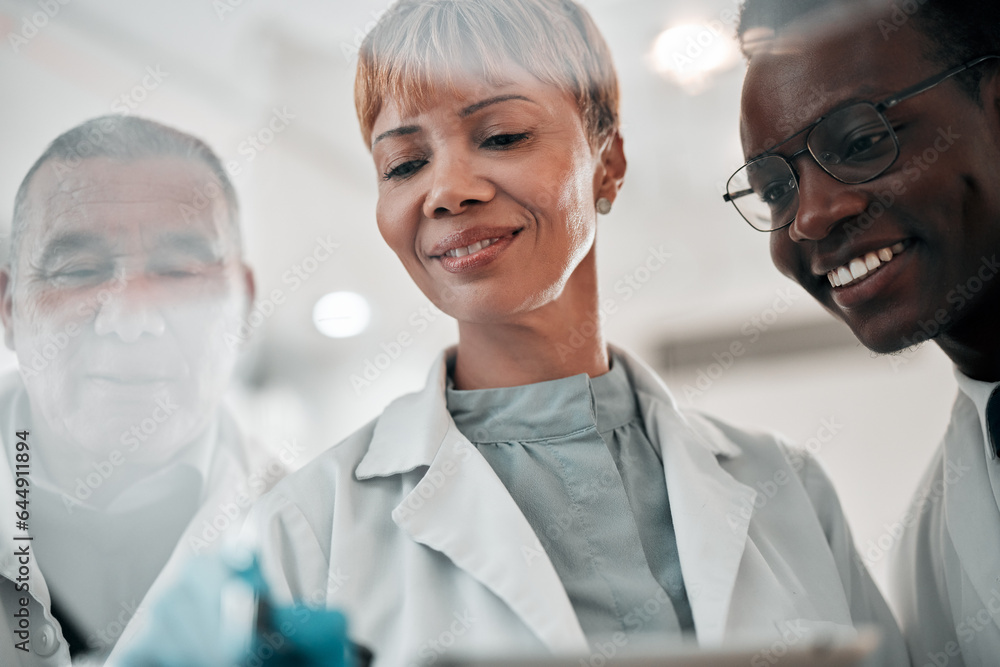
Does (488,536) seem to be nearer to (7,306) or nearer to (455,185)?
(455,185)

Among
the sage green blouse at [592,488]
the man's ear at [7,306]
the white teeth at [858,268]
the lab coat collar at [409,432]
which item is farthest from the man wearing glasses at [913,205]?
the man's ear at [7,306]

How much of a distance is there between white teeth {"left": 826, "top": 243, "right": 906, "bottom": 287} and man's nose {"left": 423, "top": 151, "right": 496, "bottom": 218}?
39cm

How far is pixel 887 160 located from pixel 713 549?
431 mm

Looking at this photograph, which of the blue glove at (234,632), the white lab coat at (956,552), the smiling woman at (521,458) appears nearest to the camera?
the blue glove at (234,632)

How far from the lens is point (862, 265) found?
804 millimetres

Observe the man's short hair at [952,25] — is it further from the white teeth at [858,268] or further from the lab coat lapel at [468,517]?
the lab coat lapel at [468,517]

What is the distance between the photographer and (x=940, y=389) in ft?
2.90

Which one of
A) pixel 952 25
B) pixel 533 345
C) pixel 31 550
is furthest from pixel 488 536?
pixel 952 25

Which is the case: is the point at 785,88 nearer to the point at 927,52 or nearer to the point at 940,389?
the point at 927,52

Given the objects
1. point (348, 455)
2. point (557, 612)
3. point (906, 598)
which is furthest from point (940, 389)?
point (348, 455)

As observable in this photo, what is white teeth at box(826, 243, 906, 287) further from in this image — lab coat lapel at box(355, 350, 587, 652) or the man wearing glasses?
lab coat lapel at box(355, 350, 587, 652)

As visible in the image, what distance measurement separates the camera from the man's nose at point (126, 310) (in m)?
0.73

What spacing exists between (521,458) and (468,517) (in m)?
0.11

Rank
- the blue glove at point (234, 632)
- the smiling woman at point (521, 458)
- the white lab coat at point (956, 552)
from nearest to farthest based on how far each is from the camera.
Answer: the blue glove at point (234, 632)
the smiling woman at point (521, 458)
the white lab coat at point (956, 552)
